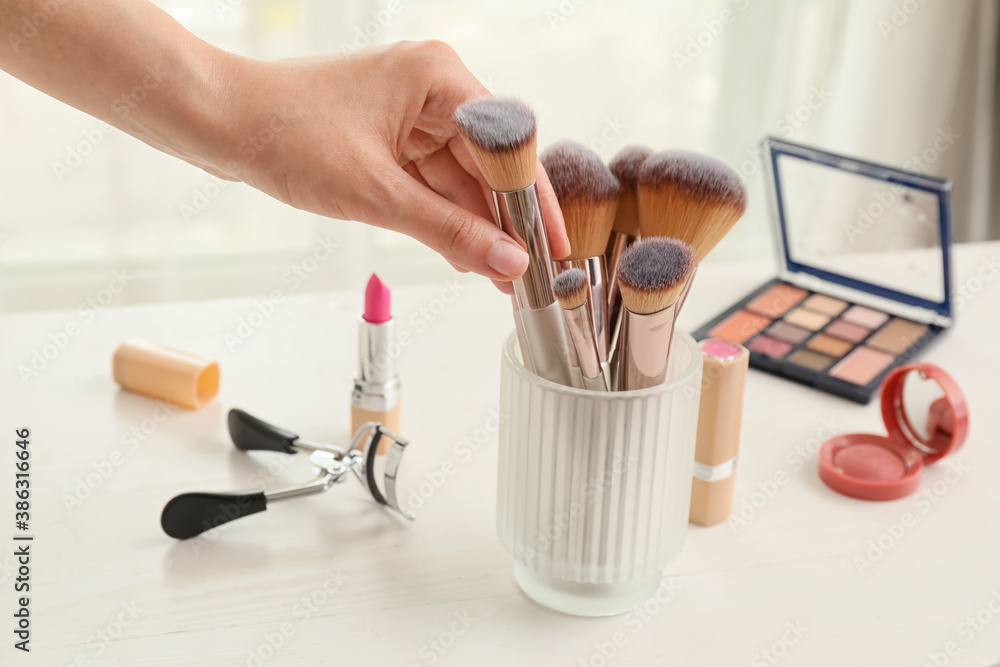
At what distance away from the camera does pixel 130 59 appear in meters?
0.65

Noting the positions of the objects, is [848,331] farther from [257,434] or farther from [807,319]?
[257,434]

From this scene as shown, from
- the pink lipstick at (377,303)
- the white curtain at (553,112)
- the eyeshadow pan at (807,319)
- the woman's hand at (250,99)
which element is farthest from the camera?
the white curtain at (553,112)

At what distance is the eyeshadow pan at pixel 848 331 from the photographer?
1.00 meters

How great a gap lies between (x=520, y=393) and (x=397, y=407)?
0.73 ft

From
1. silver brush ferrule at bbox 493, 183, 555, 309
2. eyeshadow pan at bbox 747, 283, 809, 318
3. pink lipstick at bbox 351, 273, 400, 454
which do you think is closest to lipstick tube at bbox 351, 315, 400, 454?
pink lipstick at bbox 351, 273, 400, 454

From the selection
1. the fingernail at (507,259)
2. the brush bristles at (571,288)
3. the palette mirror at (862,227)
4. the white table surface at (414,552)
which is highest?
the fingernail at (507,259)

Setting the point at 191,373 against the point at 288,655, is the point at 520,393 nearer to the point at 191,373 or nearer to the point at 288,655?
the point at 288,655

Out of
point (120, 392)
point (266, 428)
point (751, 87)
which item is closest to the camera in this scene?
point (266, 428)

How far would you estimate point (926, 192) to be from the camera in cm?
97

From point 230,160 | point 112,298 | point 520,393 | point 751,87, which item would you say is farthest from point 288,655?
point 751,87

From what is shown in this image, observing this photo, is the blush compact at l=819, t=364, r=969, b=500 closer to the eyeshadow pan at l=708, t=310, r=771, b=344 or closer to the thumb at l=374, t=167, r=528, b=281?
the eyeshadow pan at l=708, t=310, r=771, b=344

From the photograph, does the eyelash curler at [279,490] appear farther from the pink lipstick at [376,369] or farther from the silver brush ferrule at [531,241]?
the silver brush ferrule at [531,241]

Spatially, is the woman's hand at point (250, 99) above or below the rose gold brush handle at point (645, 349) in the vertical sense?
above

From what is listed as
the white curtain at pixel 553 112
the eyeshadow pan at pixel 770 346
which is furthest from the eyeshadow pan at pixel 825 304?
the white curtain at pixel 553 112
